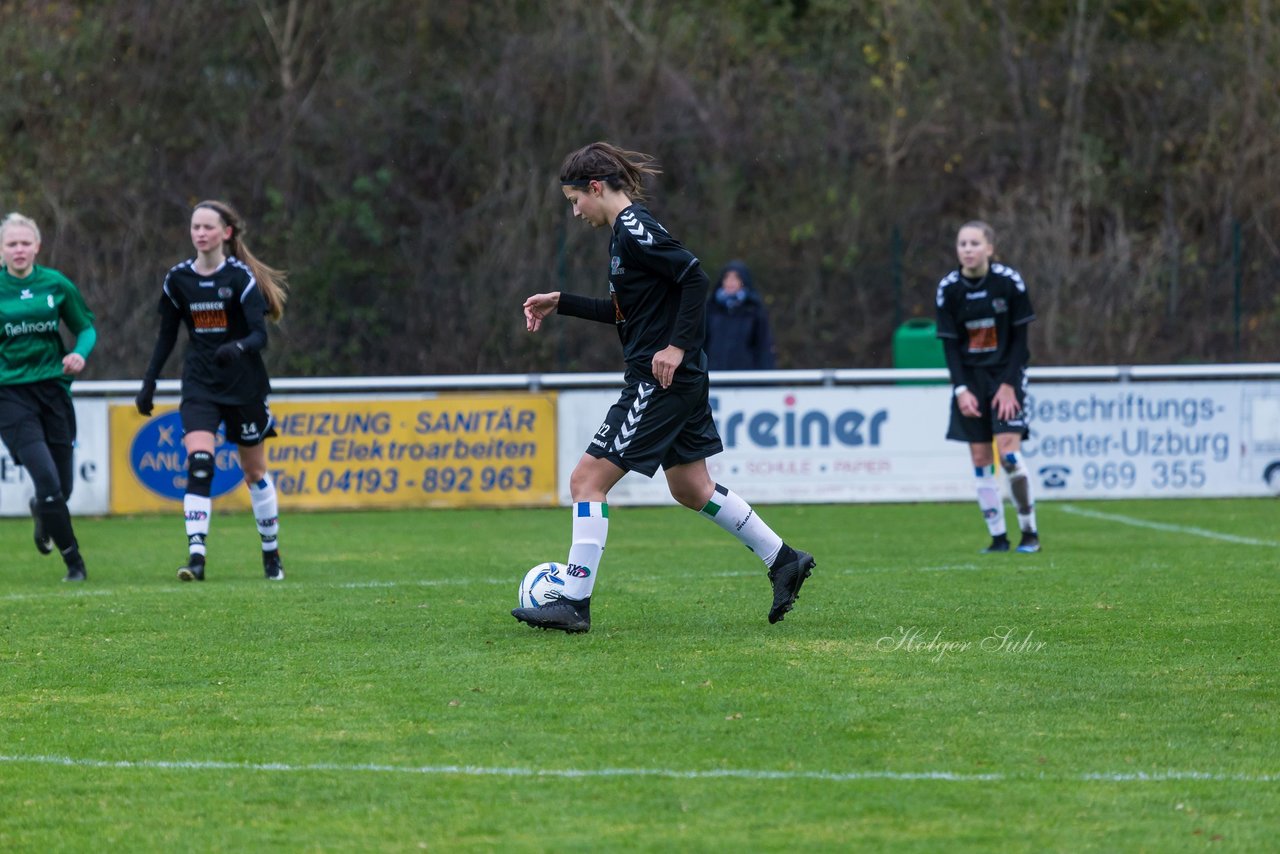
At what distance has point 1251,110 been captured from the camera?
24.7 m

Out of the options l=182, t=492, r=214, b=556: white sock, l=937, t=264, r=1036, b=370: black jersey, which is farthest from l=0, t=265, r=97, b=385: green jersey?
l=937, t=264, r=1036, b=370: black jersey

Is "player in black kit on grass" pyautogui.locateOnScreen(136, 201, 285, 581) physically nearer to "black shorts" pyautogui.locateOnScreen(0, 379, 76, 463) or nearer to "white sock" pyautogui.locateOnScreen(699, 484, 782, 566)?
"black shorts" pyautogui.locateOnScreen(0, 379, 76, 463)

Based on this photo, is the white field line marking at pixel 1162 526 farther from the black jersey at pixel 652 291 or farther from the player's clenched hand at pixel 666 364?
the player's clenched hand at pixel 666 364

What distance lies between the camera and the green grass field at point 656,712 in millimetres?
4312

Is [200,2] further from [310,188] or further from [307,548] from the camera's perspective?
[307,548]

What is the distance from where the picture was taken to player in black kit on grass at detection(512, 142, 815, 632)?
698cm

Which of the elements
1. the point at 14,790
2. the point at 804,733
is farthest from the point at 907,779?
the point at 14,790

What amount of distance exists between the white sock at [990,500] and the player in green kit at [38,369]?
5.23 m

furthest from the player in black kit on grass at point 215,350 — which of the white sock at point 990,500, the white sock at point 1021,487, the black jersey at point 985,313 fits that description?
the white sock at point 1021,487

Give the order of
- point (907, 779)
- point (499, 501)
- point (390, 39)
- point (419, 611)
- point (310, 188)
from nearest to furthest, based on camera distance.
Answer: point (907, 779)
point (419, 611)
point (499, 501)
point (310, 188)
point (390, 39)

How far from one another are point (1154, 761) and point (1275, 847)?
799 mm

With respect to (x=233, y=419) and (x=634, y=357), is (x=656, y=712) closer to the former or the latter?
(x=634, y=357)

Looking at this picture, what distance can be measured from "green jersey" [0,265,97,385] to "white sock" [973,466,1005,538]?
523 centimetres

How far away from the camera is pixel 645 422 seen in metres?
7.07
